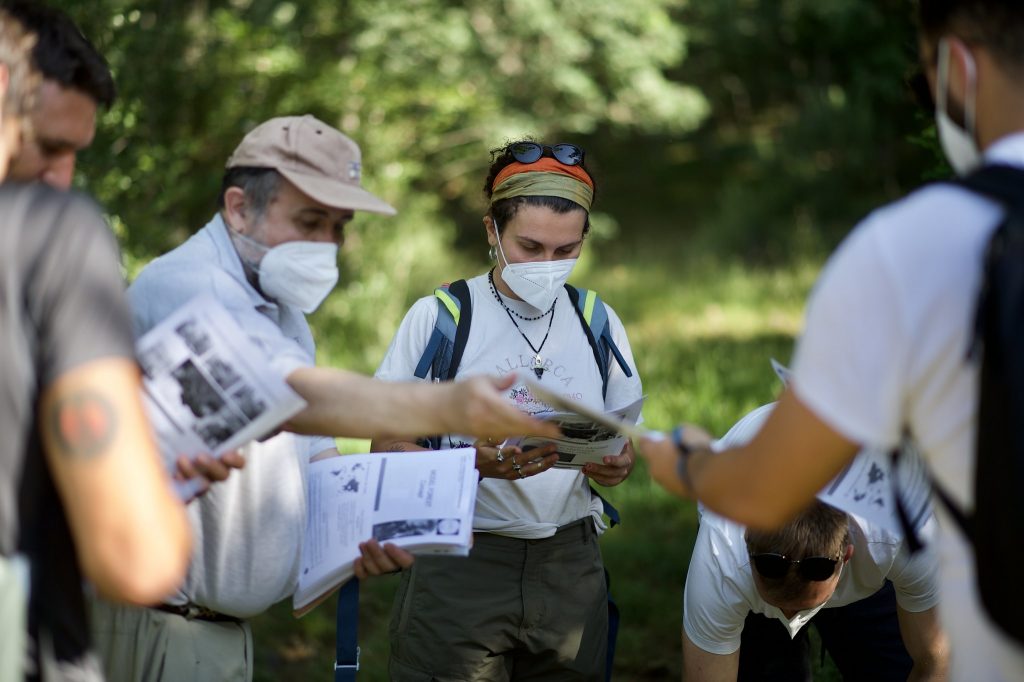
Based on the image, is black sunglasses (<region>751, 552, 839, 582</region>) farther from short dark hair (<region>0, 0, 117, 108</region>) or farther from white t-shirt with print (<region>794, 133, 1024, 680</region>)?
short dark hair (<region>0, 0, 117, 108</region>)

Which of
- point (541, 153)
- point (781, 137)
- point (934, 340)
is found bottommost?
point (781, 137)

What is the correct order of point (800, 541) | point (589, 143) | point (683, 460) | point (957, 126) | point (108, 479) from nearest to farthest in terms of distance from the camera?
1. point (108, 479)
2. point (957, 126)
3. point (683, 460)
4. point (800, 541)
5. point (589, 143)

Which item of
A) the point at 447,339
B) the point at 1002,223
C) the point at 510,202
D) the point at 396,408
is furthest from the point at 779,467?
the point at 510,202

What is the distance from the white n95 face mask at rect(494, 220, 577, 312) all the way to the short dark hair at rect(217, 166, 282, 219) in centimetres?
97

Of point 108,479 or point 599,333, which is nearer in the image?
point 108,479

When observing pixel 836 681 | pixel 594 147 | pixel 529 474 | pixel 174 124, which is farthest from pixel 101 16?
pixel 594 147

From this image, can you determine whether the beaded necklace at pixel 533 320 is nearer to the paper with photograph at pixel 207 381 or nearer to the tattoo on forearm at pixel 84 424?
the paper with photograph at pixel 207 381

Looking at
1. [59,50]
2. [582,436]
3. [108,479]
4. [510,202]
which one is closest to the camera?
[108,479]

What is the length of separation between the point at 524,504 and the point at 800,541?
88cm

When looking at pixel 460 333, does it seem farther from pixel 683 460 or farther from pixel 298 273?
pixel 683 460

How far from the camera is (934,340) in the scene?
1.83 meters

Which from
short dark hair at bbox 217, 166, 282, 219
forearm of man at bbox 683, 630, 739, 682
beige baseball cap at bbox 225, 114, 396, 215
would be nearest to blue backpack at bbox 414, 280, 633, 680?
forearm of man at bbox 683, 630, 739, 682

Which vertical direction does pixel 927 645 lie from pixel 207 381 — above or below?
below

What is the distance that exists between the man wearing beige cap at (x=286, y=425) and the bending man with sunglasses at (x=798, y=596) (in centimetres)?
111
